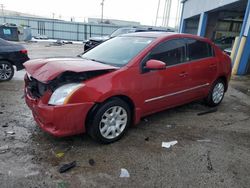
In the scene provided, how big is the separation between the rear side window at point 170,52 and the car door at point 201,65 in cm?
23

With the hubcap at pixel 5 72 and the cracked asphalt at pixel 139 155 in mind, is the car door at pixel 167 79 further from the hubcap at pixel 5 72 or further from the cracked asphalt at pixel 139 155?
the hubcap at pixel 5 72

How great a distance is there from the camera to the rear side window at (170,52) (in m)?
3.78

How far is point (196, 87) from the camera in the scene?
458 cm

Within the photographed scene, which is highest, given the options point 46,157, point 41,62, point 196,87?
point 41,62

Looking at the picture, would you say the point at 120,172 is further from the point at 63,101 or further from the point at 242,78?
the point at 242,78

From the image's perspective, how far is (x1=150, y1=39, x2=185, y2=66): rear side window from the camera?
3.78 meters

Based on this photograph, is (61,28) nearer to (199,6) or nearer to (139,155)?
(199,6)

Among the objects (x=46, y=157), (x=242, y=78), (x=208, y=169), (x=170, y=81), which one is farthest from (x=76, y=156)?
(x=242, y=78)

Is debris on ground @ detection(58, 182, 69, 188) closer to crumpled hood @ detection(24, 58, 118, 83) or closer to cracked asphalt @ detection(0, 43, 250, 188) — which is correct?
cracked asphalt @ detection(0, 43, 250, 188)

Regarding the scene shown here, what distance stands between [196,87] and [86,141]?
98.5 inches

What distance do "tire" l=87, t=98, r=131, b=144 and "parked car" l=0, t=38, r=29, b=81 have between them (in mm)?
4880

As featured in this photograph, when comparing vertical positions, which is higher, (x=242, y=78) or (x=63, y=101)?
(x=63, y=101)

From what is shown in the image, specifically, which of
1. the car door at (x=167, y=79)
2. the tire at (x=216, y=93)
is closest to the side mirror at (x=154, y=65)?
the car door at (x=167, y=79)

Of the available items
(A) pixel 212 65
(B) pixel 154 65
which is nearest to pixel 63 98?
(B) pixel 154 65
